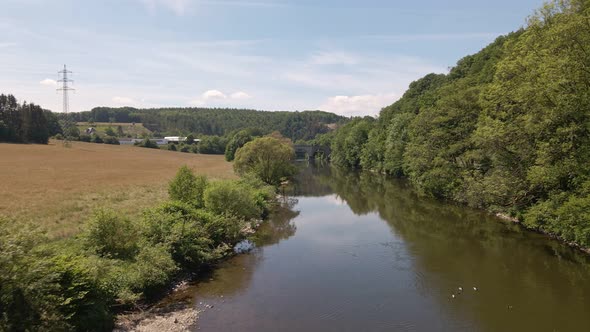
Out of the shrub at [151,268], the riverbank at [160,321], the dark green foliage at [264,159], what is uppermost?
the dark green foliage at [264,159]

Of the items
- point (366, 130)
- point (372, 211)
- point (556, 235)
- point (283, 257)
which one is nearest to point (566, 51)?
point (556, 235)

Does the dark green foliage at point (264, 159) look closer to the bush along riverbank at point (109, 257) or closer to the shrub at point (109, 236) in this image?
the bush along riverbank at point (109, 257)

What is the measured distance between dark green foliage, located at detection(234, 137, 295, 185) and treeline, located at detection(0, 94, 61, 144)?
6296 cm

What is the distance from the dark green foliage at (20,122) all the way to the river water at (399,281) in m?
78.0

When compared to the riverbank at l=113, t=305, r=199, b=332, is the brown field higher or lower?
higher

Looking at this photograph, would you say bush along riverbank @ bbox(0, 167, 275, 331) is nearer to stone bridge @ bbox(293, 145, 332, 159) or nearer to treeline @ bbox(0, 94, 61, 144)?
treeline @ bbox(0, 94, 61, 144)

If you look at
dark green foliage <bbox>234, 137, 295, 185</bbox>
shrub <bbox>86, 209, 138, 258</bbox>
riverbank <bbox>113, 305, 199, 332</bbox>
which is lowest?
riverbank <bbox>113, 305, 199, 332</bbox>

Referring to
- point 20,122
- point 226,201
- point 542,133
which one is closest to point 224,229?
point 226,201

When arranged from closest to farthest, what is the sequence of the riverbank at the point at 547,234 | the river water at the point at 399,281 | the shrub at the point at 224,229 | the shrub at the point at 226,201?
the river water at the point at 399,281 → the riverbank at the point at 547,234 → the shrub at the point at 224,229 → the shrub at the point at 226,201

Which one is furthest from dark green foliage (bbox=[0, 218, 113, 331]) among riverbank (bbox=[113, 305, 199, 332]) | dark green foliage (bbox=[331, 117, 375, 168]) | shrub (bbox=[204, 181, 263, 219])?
dark green foliage (bbox=[331, 117, 375, 168])

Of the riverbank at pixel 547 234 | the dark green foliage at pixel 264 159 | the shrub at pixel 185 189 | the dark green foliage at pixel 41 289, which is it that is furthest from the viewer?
the dark green foliage at pixel 264 159

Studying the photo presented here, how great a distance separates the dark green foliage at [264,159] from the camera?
50875 millimetres

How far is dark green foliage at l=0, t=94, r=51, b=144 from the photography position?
87.4 meters

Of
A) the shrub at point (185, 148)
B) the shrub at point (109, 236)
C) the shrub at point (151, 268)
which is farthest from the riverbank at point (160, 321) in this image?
the shrub at point (185, 148)
